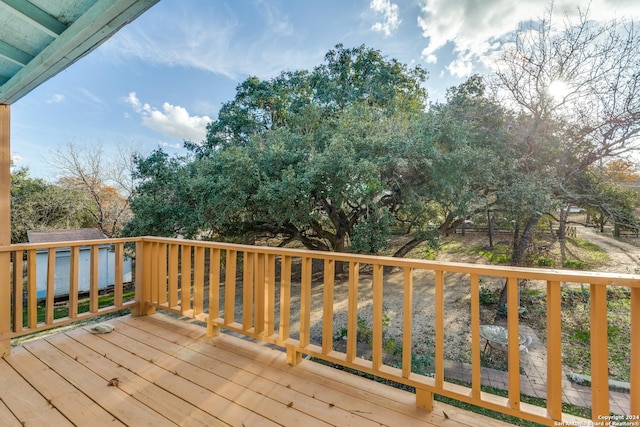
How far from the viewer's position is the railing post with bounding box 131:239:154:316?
3074 millimetres

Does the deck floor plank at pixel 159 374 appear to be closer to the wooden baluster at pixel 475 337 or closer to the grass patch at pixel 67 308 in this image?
the wooden baluster at pixel 475 337

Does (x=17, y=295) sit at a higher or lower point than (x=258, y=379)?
higher

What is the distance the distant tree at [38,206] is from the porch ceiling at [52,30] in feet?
32.0

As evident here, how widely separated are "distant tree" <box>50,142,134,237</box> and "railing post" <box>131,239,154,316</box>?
25.4 ft

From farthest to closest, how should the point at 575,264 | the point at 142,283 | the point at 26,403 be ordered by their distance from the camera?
the point at 575,264, the point at 142,283, the point at 26,403

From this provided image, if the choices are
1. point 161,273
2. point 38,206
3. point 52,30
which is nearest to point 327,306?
point 161,273

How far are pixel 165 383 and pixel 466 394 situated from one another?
1.90m

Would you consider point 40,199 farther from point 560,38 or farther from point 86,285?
point 560,38

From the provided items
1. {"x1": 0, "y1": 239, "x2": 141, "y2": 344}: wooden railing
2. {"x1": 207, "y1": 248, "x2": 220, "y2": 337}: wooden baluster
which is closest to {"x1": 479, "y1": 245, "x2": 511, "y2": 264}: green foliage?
{"x1": 207, "y1": 248, "x2": 220, "y2": 337}: wooden baluster

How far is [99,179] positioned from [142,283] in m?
9.30

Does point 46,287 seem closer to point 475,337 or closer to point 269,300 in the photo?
point 269,300

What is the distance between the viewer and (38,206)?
930 centimetres

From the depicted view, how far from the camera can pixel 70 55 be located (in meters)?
1.75

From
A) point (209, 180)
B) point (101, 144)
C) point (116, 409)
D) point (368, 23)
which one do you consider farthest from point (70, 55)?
point (101, 144)
